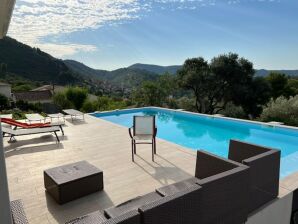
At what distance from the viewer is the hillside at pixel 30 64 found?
3672 centimetres

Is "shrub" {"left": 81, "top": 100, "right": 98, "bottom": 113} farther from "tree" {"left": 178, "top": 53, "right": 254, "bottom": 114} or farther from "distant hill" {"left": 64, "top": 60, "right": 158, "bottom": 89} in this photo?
"distant hill" {"left": 64, "top": 60, "right": 158, "bottom": 89}

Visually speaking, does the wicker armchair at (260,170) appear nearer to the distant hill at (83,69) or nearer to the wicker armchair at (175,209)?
the wicker armchair at (175,209)

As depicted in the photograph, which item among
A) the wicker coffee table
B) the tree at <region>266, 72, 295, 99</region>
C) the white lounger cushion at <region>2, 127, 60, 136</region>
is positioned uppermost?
the tree at <region>266, 72, 295, 99</region>

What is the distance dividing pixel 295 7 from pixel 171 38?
10.5 meters

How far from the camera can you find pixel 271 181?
3.41m

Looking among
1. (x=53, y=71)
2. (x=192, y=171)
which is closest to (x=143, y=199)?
(x=192, y=171)

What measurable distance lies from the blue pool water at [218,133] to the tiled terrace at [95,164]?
2206 millimetres

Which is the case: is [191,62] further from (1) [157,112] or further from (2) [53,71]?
(2) [53,71]

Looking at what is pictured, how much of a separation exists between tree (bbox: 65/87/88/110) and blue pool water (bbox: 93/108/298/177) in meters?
6.84

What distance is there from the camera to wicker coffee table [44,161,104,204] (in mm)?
3377

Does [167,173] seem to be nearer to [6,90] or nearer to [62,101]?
[62,101]

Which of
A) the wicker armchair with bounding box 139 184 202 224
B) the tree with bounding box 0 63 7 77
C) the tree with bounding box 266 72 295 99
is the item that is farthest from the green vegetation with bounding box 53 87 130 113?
the tree with bounding box 0 63 7 77

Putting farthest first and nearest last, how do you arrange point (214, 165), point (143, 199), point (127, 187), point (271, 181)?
point (127, 187) < point (271, 181) < point (214, 165) < point (143, 199)

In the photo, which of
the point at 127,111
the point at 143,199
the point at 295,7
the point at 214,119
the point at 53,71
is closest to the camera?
the point at 143,199
